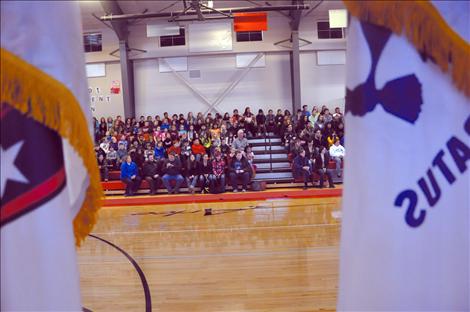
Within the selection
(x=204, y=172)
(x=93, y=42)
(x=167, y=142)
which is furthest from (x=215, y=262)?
(x=93, y=42)

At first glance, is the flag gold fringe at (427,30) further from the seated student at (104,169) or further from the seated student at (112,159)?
the seated student at (112,159)

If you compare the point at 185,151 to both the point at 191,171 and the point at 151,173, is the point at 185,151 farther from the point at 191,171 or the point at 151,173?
the point at 151,173

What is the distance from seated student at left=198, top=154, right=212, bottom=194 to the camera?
10.4 m

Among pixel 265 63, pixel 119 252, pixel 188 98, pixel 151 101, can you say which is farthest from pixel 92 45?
pixel 119 252

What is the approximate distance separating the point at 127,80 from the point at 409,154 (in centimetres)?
1456

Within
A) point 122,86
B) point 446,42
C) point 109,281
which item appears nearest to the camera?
point 446,42

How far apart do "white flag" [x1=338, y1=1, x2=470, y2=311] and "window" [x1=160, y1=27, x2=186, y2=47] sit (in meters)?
14.6

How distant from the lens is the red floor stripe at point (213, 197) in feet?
29.0

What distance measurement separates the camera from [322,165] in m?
10.6

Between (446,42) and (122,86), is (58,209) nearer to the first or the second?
(446,42)

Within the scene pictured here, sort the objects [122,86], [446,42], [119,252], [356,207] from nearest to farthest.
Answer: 1. [446,42]
2. [356,207]
3. [119,252]
4. [122,86]

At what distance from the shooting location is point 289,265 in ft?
13.2

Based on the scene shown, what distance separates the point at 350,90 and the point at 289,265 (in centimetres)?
302

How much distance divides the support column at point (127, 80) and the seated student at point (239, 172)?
20.9 feet
